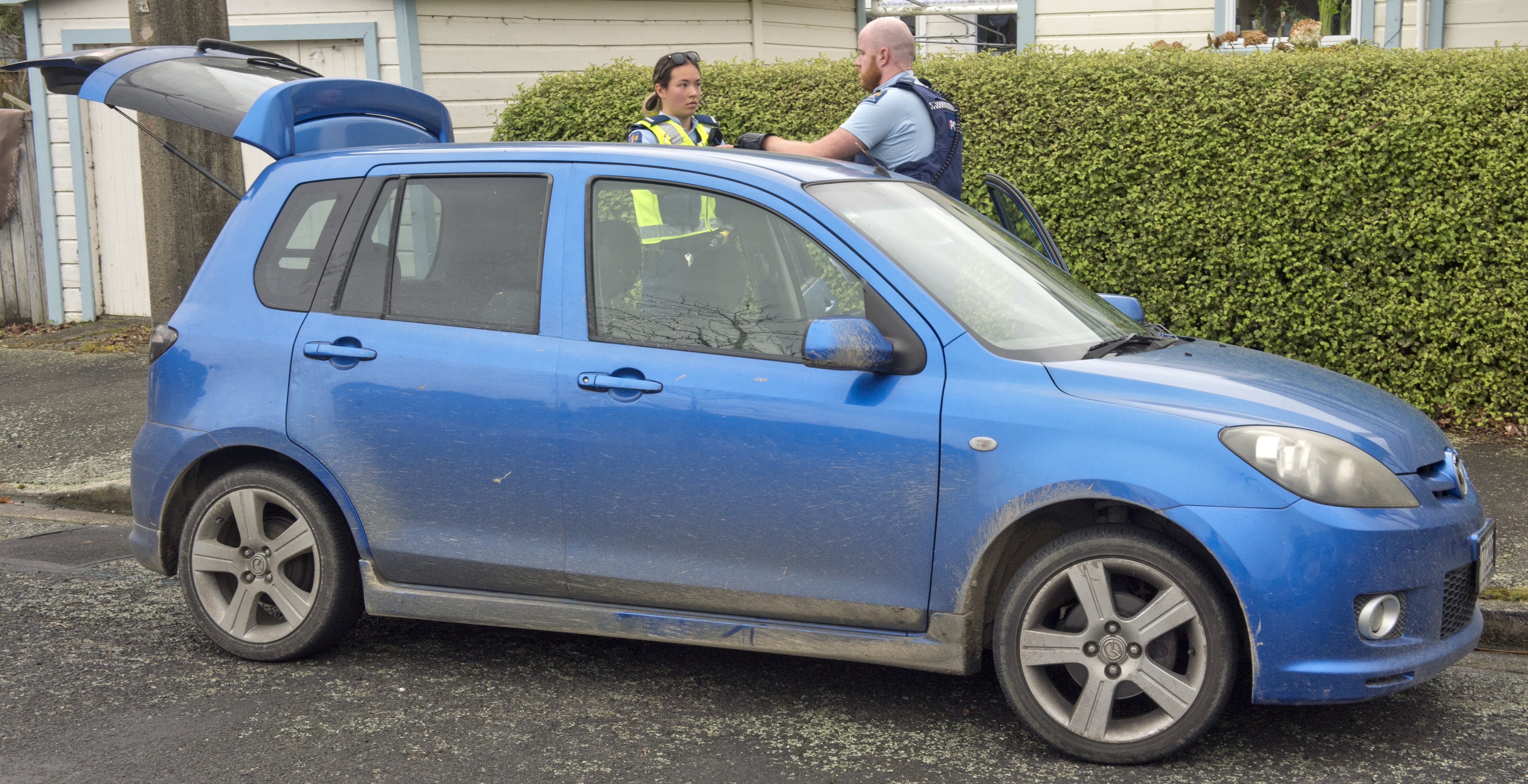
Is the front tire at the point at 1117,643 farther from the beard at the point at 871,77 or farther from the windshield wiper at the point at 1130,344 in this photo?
the beard at the point at 871,77

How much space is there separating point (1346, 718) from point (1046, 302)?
1521 mm

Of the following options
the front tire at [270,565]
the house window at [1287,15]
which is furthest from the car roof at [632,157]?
the house window at [1287,15]

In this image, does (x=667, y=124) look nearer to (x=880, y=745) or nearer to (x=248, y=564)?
(x=248, y=564)

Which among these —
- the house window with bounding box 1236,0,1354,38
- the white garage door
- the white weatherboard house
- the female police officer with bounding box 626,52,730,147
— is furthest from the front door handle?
the house window with bounding box 1236,0,1354,38

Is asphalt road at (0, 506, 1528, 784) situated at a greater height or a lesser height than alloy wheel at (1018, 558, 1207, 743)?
lesser

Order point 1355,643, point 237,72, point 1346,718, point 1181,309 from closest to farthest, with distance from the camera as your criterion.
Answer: point 1355,643 < point 1346,718 < point 237,72 < point 1181,309

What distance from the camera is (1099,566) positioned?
3633mm

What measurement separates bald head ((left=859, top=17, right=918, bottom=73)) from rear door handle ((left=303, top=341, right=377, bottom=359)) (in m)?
2.52

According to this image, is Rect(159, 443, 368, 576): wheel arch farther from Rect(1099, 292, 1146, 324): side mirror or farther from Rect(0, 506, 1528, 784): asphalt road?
Rect(1099, 292, 1146, 324): side mirror

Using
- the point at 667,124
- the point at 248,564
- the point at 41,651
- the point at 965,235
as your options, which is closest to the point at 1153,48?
the point at 667,124

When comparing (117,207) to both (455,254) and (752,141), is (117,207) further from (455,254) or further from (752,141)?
(455,254)

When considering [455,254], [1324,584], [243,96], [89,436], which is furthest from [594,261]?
[89,436]

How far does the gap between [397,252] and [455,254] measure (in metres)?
0.22

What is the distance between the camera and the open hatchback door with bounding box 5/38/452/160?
15.9 ft
